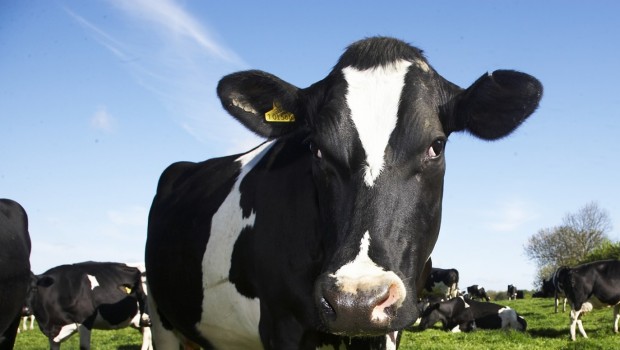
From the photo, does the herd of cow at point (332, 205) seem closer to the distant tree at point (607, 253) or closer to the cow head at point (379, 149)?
the cow head at point (379, 149)

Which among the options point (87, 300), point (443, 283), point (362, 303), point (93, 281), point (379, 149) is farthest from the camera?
point (443, 283)

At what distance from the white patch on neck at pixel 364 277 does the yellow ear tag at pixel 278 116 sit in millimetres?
1529

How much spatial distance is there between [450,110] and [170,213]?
3223 millimetres

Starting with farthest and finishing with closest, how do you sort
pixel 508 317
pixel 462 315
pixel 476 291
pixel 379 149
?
pixel 476 291
pixel 462 315
pixel 508 317
pixel 379 149

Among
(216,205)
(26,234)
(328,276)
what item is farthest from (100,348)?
(328,276)

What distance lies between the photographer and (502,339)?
52.5ft

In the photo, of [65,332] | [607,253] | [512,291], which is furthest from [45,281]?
[512,291]

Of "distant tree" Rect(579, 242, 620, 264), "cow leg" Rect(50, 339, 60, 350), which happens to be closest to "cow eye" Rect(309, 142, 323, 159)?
→ "cow leg" Rect(50, 339, 60, 350)

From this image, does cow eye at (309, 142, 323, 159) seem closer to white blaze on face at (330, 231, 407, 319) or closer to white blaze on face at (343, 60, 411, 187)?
white blaze on face at (343, 60, 411, 187)

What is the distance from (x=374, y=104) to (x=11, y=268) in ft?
16.0

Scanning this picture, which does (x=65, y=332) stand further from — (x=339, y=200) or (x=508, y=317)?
(x=508, y=317)

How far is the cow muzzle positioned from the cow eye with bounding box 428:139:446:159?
85 centimetres

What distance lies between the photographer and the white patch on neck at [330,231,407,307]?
8.96 feet

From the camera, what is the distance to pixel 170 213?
19.6ft
